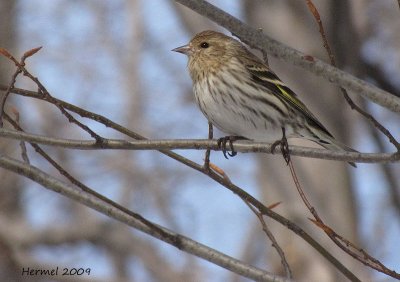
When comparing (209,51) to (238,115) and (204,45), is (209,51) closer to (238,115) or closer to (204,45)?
(204,45)

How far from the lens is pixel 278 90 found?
16.9ft

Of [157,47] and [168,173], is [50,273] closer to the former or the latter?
[168,173]

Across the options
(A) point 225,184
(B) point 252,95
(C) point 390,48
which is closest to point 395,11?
(C) point 390,48

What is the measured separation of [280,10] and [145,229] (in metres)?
5.23

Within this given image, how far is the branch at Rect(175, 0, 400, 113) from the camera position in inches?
129

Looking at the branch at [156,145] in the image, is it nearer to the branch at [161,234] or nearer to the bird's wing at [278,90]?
the branch at [161,234]

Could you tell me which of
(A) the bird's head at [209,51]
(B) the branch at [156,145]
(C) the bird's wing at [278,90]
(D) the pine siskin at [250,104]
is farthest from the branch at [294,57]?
(A) the bird's head at [209,51]

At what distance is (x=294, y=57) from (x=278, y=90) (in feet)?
5.95

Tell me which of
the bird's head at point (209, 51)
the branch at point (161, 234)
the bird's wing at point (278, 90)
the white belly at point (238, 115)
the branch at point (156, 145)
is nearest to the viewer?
the branch at point (161, 234)

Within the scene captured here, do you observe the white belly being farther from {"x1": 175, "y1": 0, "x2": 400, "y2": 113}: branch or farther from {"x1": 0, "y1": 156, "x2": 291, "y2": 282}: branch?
{"x1": 0, "y1": 156, "x2": 291, "y2": 282}: branch

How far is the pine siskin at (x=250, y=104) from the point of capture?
191 inches

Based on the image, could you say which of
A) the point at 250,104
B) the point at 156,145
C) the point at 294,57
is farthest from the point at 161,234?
the point at 250,104

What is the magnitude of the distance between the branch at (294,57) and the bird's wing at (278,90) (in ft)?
5.57

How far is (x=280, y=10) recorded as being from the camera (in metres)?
8.05
